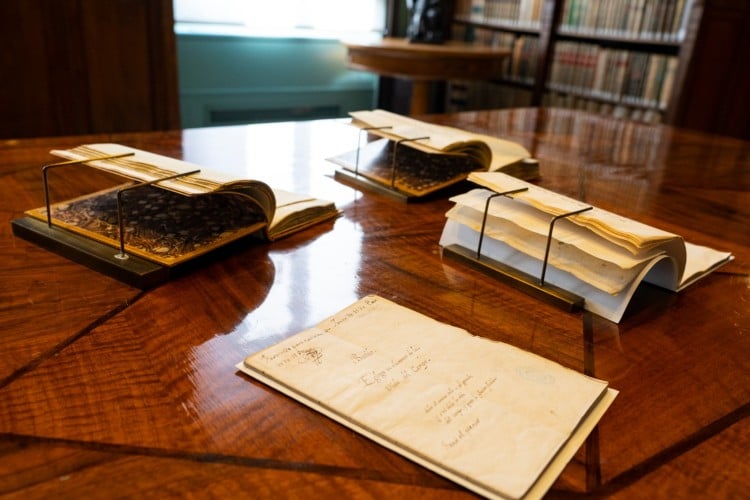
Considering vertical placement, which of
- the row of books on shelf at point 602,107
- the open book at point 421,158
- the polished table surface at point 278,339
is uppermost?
the open book at point 421,158

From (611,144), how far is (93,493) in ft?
5.06

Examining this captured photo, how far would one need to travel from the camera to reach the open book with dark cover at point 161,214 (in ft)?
2.43

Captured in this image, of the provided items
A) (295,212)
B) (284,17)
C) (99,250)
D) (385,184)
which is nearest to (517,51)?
(284,17)

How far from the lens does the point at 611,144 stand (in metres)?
1.66

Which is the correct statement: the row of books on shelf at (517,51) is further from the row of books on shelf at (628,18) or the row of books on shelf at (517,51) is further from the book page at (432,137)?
the book page at (432,137)

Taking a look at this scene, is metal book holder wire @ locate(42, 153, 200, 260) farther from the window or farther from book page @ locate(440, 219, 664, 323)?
the window

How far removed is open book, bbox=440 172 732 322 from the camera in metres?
0.71

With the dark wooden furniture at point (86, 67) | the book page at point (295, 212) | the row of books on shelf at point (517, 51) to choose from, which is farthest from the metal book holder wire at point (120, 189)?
the row of books on shelf at point (517, 51)

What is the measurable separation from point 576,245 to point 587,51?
284 cm

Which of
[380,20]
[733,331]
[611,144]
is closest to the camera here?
[733,331]

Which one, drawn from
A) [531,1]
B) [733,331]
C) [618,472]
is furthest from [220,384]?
[531,1]

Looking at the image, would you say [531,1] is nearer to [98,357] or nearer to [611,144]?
[611,144]

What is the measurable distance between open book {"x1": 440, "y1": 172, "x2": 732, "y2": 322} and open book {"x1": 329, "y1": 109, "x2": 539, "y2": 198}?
24 centimetres

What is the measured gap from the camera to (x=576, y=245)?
731 mm
